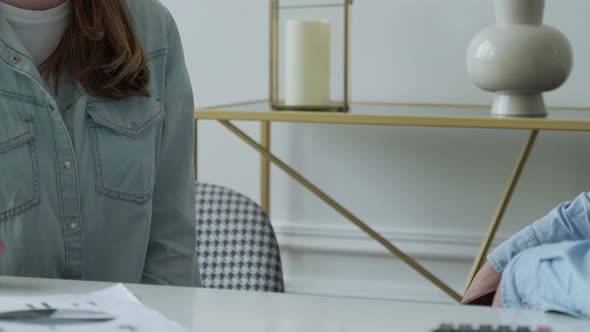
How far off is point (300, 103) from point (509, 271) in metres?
1.17

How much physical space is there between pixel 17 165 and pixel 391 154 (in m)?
1.43

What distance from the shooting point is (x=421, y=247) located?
2.45 meters

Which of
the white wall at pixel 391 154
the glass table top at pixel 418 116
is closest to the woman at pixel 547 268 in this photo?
the glass table top at pixel 418 116

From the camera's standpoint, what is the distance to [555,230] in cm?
103

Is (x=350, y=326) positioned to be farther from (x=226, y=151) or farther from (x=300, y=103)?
(x=226, y=151)

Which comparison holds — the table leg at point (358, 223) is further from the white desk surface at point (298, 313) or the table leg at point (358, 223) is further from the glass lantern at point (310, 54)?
the white desk surface at point (298, 313)

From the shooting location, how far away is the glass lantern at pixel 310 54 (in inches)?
80.7

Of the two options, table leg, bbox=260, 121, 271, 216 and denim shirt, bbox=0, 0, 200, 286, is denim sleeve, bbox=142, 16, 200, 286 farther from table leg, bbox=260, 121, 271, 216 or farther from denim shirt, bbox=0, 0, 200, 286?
table leg, bbox=260, 121, 271, 216

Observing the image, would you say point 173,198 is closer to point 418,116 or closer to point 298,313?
point 298,313

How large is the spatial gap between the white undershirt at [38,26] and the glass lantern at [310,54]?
2.76 feet

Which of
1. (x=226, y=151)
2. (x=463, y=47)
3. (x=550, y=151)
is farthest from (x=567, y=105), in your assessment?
(x=226, y=151)

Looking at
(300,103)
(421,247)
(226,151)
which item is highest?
(300,103)

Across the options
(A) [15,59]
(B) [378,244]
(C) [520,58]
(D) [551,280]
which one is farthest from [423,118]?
(D) [551,280]

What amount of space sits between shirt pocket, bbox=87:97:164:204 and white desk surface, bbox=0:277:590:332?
29cm
